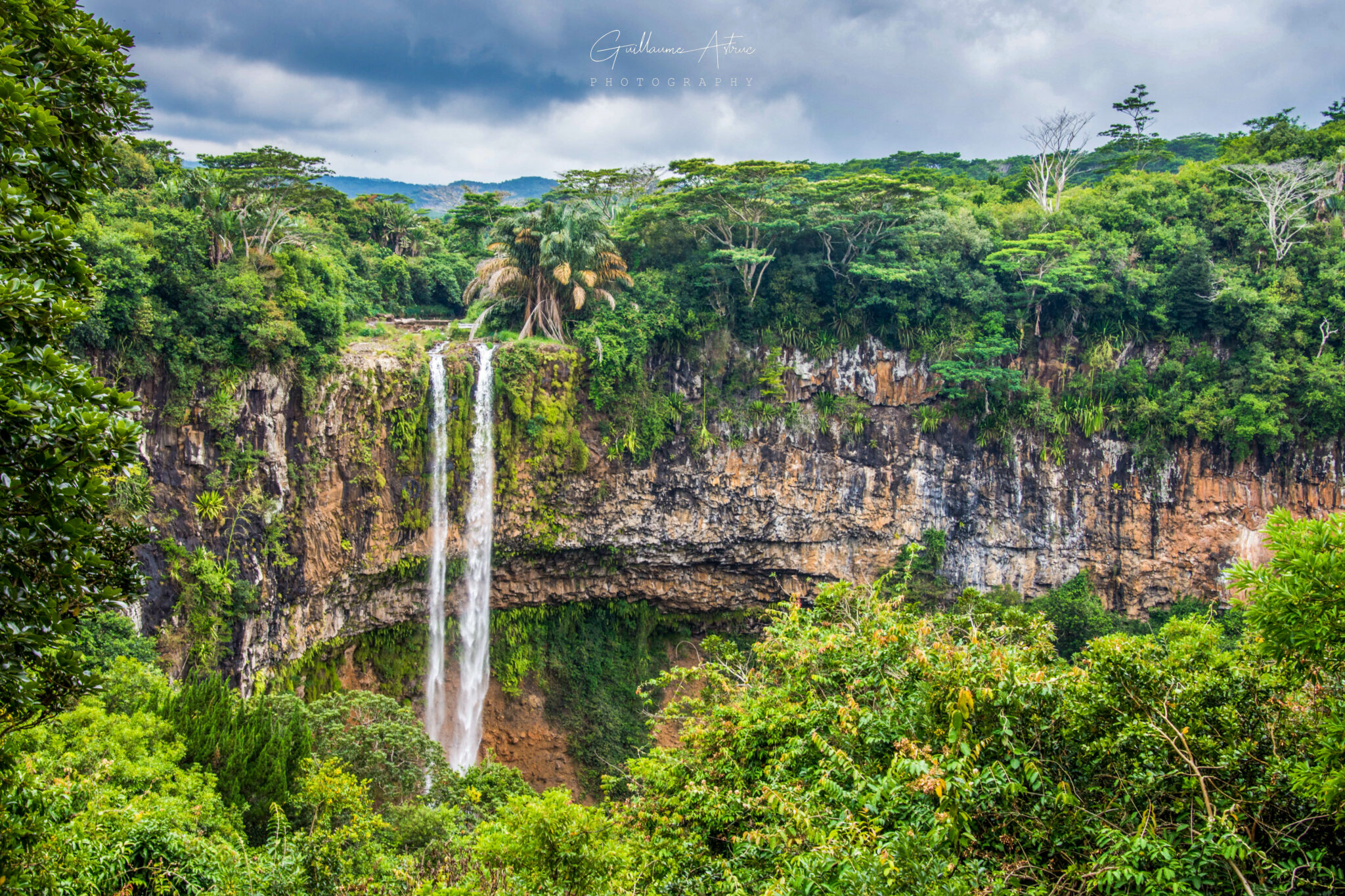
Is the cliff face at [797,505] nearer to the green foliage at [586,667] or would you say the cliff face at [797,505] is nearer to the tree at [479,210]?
the green foliage at [586,667]

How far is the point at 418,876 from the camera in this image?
324 inches

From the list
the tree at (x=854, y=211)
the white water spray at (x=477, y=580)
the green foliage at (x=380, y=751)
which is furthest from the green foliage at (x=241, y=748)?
the tree at (x=854, y=211)

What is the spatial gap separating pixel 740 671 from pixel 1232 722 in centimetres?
516

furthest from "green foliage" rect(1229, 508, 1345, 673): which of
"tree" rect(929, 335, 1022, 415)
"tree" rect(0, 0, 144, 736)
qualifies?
"tree" rect(929, 335, 1022, 415)

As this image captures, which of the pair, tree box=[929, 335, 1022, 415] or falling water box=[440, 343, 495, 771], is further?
tree box=[929, 335, 1022, 415]

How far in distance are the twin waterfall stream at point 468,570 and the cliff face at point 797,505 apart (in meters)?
0.32

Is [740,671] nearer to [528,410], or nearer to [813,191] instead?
[528,410]

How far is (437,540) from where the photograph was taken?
17484mm

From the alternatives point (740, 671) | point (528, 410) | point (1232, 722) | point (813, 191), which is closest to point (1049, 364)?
point (813, 191)

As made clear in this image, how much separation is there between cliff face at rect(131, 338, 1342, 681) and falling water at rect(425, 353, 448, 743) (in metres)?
0.33

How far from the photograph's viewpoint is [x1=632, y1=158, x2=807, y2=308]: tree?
63.0 feet

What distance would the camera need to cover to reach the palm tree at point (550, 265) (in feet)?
59.3

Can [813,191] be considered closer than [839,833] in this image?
No

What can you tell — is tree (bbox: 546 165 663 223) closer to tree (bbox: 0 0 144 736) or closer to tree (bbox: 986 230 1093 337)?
tree (bbox: 986 230 1093 337)
